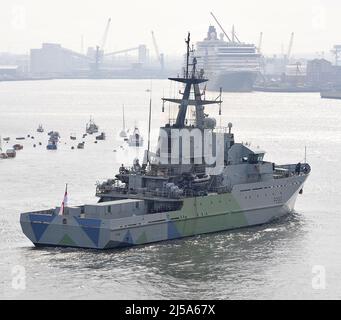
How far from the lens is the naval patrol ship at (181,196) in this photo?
1864 inches

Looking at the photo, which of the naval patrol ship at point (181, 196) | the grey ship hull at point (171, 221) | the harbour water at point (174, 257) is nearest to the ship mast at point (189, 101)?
the naval patrol ship at point (181, 196)

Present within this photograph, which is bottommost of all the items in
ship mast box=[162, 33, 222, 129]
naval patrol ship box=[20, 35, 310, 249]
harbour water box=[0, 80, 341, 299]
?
harbour water box=[0, 80, 341, 299]

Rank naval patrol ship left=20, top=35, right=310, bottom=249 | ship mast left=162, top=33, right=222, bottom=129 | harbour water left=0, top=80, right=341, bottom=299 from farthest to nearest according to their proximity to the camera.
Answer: ship mast left=162, top=33, right=222, bottom=129 < naval patrol ship left=20, top=35, right=310, bottom=249 < harbour water left=0, top=80, right=341, bottom=299

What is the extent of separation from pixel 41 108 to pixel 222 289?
141 m

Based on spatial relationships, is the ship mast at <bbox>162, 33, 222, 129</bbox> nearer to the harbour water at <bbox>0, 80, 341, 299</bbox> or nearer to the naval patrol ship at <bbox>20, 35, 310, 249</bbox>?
the naval patrol ship at <bbox>20, 35, 310, 249</bbox>

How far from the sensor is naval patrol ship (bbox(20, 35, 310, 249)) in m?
47.3

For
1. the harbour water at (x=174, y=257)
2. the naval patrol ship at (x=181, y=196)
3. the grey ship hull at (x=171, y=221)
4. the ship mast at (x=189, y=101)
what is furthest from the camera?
the ship mast at (x=189, y=101)

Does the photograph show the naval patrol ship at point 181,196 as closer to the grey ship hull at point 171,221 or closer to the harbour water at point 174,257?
the grey ship hull at point 171,221

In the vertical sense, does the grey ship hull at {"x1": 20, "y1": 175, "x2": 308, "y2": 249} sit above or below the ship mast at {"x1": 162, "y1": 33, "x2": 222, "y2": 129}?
below

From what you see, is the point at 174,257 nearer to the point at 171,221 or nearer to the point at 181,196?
the point at 171,221

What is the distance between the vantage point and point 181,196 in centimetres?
5081

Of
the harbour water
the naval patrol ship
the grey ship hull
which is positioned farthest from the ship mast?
the grey ship hull
